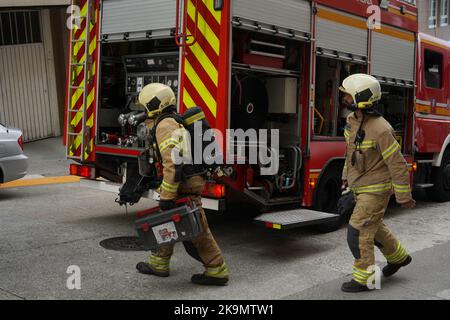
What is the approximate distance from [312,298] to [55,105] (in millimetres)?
12084

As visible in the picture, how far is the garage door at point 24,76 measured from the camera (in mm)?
13914

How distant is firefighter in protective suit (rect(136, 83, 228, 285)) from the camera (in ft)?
14.5

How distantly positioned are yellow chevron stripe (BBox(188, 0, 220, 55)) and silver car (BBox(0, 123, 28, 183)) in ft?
14.7

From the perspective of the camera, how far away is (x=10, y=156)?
855 cm

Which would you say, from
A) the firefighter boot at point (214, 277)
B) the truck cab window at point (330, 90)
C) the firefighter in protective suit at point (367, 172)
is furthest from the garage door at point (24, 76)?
the firefighter in protective suit at point (367, 172)

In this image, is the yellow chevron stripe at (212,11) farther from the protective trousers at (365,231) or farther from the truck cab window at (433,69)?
the truck cab window at (433,69)

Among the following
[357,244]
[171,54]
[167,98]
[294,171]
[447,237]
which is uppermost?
[171,54]

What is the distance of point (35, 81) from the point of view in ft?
47.5

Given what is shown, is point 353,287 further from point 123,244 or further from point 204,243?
point 123,244

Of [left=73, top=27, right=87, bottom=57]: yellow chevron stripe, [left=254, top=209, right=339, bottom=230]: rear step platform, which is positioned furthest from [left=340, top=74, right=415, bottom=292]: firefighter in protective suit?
[left=73, top=27, right=87, bottom=57]: yellow chevron stripe

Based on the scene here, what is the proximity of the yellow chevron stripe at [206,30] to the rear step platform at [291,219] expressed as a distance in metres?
1.75

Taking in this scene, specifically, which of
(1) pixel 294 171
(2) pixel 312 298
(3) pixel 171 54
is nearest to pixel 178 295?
(2) pixel 312 298

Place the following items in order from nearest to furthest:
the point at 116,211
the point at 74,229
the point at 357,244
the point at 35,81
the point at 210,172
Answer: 1. the point at 357,244
2. the point at 210,172
3. the point at 74,229
4. the point at 116,211
5. the point at 35,81
